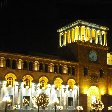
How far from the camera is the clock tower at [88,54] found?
5753 cm

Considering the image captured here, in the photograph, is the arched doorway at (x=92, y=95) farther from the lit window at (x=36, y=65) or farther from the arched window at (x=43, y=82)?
the lit window at (x=36, y=65)

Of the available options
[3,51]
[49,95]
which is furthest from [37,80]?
[3,51]

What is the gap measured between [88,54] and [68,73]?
6000mm

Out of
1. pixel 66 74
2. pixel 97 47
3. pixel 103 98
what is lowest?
pixel 103 98

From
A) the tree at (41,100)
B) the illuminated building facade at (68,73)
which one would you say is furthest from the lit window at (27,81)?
the tree at (41,100)

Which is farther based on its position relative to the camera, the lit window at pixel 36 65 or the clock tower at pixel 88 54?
the clock tower at pixel 88 54

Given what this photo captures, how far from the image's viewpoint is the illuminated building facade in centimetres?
4980

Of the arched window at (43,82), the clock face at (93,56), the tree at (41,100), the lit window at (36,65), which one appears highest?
the clock face at (93,56)

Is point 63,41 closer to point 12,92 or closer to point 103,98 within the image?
point 103,98

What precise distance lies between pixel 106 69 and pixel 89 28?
8082mm

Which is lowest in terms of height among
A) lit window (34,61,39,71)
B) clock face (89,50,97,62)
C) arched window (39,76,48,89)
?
arched window (39,76,48,89)

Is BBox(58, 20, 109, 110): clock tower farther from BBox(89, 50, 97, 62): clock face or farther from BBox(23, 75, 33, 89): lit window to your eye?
BBox(23, 75, 33, 89): lit window

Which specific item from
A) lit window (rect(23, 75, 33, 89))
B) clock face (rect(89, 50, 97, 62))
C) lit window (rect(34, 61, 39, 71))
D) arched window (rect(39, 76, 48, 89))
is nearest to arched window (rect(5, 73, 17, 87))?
lit window (rect(23, 75, 33, 89))

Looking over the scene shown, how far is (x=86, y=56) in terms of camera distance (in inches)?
2314
